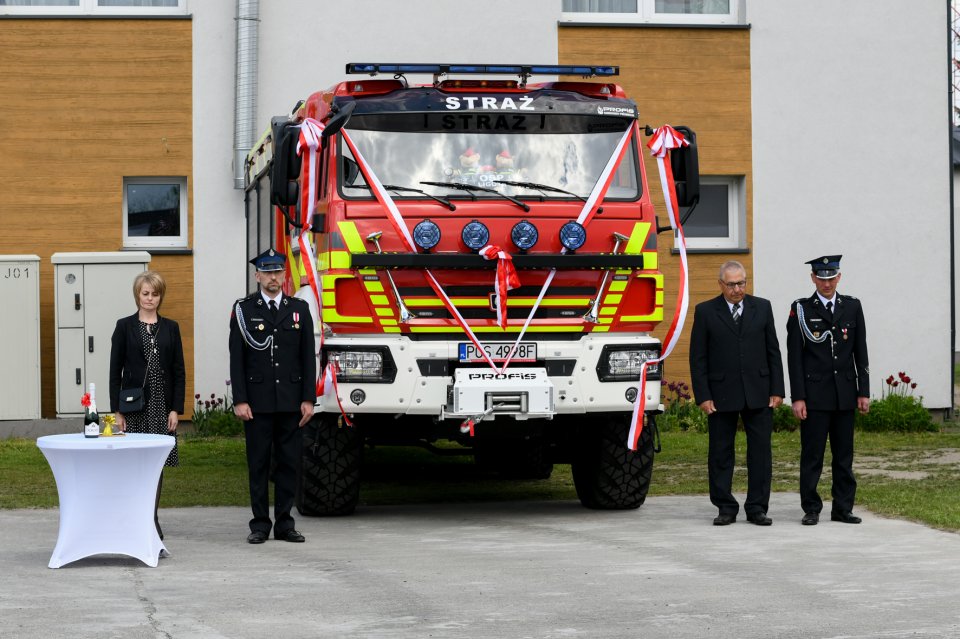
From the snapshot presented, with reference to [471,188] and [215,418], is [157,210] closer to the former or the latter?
[215,418]

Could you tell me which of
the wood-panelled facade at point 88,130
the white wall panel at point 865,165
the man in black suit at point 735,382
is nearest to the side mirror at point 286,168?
the man in black suit at point 735,382

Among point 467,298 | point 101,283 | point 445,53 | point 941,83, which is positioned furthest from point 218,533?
point 941,83

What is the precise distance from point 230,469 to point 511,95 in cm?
531

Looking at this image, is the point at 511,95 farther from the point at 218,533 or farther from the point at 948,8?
the point at 948,8

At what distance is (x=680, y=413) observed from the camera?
1845 cm

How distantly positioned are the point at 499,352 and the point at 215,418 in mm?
7870

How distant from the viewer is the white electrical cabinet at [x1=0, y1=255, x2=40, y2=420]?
17406 millimetres

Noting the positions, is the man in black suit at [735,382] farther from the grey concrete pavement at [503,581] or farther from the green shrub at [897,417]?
the green shrub at [897,417]

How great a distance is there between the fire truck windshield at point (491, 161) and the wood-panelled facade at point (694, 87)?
8123 millimetres

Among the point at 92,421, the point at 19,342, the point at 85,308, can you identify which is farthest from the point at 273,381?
the point at 19,342

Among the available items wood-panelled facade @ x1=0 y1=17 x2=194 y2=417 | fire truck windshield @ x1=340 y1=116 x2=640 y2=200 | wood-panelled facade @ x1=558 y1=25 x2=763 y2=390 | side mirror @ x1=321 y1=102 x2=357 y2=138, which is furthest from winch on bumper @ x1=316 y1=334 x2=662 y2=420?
wood-panelled facade @ x1=558 y1=25 x2=763 y2=390

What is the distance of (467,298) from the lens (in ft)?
34.8

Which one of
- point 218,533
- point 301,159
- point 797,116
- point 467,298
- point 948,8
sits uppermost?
point 948,8

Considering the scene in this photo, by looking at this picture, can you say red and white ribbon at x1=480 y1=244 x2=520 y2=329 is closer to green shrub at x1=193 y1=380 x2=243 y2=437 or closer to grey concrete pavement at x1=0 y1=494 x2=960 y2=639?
grey concrete pavement at x1=0 y1=494 x2=960 y2=639
